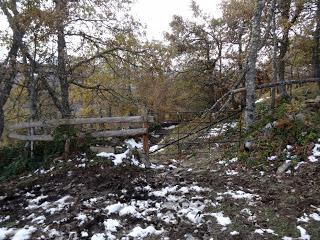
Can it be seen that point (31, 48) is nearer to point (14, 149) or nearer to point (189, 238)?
point (14, 149)

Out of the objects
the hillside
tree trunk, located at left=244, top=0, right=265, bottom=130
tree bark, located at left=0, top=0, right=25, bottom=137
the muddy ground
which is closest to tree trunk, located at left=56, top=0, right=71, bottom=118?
tree bark, located at left=0, top=0, right=25, bottom=137

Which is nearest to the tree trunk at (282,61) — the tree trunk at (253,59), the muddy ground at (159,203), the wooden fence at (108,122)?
the tree trunk at (253,59)

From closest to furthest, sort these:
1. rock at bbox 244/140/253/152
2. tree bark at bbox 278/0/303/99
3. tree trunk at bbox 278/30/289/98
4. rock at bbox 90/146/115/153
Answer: rock at bbox 244/140/253/152, rock at bbox 90/146/115/153, tree bark at bbox 278/0/303/99, tree trunk at bbox 278/30/289/98

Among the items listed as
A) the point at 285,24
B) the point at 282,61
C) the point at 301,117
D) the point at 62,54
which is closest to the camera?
the point at 301,117

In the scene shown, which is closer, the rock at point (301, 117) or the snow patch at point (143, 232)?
the snow patch at point (143, 232)

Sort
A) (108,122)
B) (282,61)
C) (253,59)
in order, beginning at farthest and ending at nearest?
(282,61), (253,59), (108,122)

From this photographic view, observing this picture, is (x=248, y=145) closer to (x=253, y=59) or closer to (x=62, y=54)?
(x=253, y=59)

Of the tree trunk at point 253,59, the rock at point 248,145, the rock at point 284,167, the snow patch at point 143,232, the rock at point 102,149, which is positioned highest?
the tree trunk at point 253,59

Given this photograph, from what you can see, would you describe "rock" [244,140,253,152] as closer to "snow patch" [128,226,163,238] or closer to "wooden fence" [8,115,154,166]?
"wooden fence" [8,115,154,166]

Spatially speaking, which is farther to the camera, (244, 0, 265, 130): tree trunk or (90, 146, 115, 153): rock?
(244, 0, 265, 130): tree trunk

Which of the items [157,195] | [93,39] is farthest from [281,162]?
[93,39]

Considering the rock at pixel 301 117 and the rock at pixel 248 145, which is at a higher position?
the rock at pixel 301 117

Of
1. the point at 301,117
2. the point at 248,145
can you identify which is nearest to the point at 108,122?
the point at 248,145

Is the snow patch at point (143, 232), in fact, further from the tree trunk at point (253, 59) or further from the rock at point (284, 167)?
the tree trunk at point (253, 59)
